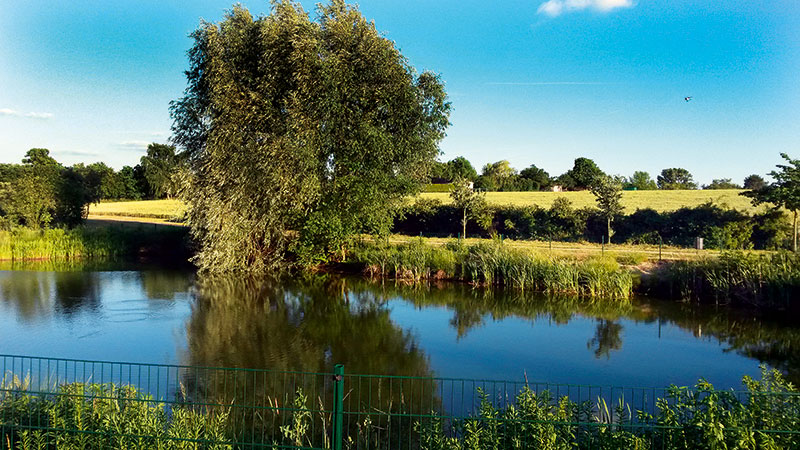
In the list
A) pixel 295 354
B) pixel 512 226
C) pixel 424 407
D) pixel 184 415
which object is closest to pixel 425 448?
pixel 184 415

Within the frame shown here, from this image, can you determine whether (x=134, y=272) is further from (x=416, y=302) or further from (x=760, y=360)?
(x=760, y=360)

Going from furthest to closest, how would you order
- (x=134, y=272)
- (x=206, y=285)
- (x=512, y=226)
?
(x=512, y=226)
(x=134, y=272)
(x=206, y=285)

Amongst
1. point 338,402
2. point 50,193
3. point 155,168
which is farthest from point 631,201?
point 155,168

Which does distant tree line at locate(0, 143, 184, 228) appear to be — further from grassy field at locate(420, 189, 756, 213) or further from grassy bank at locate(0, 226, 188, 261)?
grassy field at locate(420, 189, 756, 213)

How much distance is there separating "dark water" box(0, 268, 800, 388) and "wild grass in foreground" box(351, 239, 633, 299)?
1165 mm

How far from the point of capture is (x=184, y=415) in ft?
23.9

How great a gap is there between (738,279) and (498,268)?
8967mm

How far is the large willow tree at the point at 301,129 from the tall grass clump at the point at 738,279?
12704 millimetres

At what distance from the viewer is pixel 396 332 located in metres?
16.9

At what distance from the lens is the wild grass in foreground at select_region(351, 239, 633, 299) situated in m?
22.5

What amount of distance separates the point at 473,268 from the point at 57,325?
624 inches

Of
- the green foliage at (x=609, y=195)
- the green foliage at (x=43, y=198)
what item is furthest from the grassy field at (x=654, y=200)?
the green foliage at (x=43, y=198)

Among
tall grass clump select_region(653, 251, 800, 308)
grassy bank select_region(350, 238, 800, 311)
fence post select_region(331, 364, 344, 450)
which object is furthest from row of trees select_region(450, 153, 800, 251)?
fence post select_region(331, 364, 344, 450)

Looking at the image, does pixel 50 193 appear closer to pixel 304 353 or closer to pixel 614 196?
pixel 304 353
